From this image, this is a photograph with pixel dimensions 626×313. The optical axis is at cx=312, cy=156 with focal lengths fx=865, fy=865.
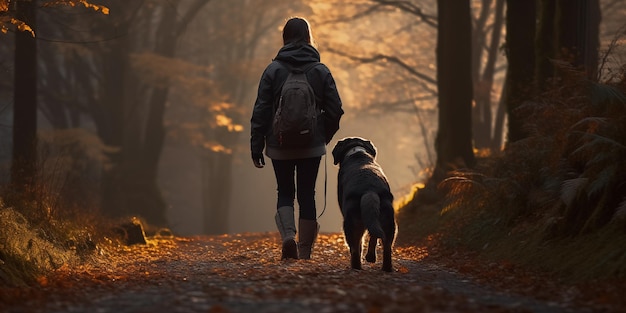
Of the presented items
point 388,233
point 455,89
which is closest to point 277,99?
point 388,233

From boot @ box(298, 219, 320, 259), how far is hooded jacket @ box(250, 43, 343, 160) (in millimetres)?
760

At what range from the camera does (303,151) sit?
29.5 ft

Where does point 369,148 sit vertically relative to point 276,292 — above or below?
above

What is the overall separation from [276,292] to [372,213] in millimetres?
1811

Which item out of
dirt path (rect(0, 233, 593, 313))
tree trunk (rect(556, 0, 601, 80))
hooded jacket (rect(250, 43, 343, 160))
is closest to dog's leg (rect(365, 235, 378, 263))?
dirt path (rect(0, 233, 593, 313))

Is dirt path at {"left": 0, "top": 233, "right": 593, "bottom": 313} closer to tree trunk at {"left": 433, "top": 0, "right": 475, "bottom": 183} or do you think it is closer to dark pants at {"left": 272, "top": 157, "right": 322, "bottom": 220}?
dark pants at {"left": 272, "top": 157, "right": 322, "bottom": 220}

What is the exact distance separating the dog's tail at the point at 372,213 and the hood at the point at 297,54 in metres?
2.02

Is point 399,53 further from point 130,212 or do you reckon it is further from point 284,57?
point 284,57

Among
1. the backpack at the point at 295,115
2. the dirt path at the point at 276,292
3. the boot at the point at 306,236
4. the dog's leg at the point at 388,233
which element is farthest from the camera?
the boot at the point at 306,236

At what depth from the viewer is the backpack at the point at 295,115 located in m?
8.73

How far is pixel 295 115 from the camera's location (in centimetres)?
872

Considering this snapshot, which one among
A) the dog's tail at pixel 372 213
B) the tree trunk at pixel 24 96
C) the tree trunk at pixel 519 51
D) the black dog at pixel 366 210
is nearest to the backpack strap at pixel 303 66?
the black dog at pixel 366 210

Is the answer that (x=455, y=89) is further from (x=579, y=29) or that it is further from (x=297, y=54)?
(x=297, y=54)

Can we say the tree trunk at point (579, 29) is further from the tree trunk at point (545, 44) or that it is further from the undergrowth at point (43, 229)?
the undergrowth at point (43, 229)
